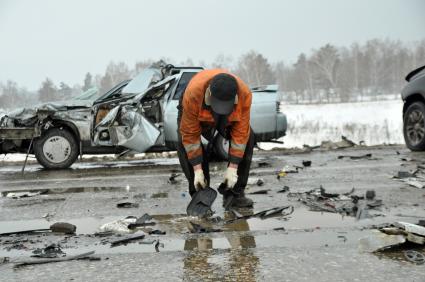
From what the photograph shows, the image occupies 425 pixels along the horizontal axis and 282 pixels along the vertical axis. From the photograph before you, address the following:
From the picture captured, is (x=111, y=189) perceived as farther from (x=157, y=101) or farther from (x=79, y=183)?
(x=157, y=101)

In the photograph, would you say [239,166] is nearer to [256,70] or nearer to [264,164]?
[264,164]

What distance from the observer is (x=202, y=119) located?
15.7 ft

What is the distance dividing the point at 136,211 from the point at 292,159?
5.65 meters

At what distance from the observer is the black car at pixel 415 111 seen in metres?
9.95

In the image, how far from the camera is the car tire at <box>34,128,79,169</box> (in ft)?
33.3

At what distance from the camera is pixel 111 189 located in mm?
7211

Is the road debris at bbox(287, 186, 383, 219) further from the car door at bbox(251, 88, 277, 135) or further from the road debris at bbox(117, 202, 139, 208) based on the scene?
the car door at bbox(251, 88, 277, 135)

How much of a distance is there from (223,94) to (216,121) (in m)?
0.46

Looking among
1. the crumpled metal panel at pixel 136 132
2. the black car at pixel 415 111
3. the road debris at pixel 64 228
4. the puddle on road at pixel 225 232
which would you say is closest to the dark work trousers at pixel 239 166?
the puddle on road at pixel 225 232

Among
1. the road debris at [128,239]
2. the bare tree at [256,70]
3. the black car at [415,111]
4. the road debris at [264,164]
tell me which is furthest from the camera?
the bare tree at [256,70]

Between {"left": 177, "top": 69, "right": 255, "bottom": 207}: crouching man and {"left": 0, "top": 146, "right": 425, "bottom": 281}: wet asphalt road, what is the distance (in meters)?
0.43

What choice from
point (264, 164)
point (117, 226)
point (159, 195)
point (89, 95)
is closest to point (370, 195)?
point (159, 195)

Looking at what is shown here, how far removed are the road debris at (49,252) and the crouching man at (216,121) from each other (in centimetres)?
155

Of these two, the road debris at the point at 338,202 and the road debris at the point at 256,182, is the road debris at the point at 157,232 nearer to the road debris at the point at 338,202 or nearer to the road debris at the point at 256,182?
the road debris at the point at 338,202
